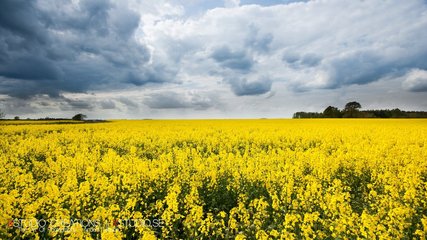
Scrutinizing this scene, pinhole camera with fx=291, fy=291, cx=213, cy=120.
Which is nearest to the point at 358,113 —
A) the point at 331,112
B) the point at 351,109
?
the point at 351,109

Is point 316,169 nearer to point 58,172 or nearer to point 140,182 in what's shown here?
point 140,182

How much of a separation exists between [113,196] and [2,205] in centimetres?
206

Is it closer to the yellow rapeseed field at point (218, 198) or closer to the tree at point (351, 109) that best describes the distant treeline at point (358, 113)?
the tree at point (351, 109)

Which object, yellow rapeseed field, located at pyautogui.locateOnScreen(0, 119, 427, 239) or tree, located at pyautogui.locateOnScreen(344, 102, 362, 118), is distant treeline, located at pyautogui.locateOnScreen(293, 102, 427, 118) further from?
yellow rapeseed field, located at pyautogui.locateOnScreen(0, 119, 427, 239)

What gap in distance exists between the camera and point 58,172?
8.90 m

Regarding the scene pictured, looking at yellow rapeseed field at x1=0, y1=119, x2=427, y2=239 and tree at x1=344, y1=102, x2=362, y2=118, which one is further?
tree at x1=344, y1=102, x2=362, y2=118

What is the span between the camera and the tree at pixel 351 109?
68.8m

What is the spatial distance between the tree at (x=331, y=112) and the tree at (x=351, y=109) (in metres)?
1.79

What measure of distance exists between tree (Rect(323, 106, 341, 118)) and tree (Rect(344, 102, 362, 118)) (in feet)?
5.87

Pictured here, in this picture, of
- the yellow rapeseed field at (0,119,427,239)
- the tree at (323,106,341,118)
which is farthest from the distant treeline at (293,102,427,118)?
the yellow rapeseed field at (0,119,427,239)

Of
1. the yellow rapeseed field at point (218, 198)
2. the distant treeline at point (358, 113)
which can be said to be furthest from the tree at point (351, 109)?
the yellow rapeseed field at point (218, 198)

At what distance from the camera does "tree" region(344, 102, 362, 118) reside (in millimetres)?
68812

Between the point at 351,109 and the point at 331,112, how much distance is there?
4609 millimetres

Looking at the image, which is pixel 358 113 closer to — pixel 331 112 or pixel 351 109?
pixel 351 109
